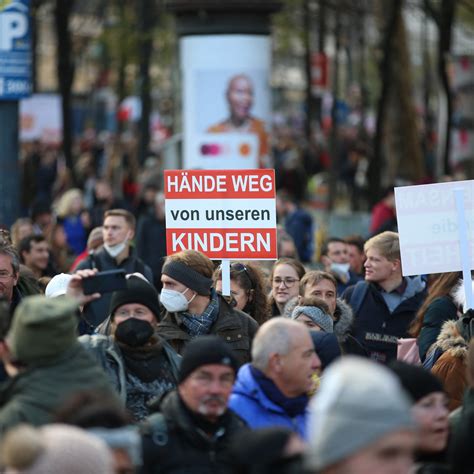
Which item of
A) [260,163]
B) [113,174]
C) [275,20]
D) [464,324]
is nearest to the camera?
[464,324]

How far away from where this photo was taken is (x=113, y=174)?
31.5 meters

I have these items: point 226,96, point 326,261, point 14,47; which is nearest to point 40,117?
point 226,96

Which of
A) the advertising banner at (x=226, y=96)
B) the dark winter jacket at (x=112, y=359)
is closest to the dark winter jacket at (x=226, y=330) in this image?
the dark winter jacket at (x=112, y=359)

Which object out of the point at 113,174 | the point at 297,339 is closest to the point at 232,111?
the point at 113,174

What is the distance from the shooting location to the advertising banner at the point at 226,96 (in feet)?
70.3

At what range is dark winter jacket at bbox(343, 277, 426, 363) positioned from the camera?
11305 millimetres

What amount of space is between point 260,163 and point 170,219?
10.4 meters

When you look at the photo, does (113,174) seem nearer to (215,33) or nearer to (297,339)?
(215,33)

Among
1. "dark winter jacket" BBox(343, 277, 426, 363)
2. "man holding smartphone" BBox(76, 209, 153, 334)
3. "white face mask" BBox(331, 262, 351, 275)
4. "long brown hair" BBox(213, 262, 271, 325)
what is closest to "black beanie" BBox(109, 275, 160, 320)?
"long brown hair" BBox(213, 262, 271, 325)

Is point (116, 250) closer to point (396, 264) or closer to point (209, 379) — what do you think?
point (396, 264)

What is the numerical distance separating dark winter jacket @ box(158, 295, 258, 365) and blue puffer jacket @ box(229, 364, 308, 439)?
1920 millimetres

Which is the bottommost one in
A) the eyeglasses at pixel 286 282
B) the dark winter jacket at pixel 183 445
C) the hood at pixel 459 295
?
the dark winter jacket at pixel 183 445

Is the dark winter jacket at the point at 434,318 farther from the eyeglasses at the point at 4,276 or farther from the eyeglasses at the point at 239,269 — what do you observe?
the eyeglasses at the point at 4,276

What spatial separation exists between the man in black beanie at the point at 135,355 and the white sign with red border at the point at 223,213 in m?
2.98
